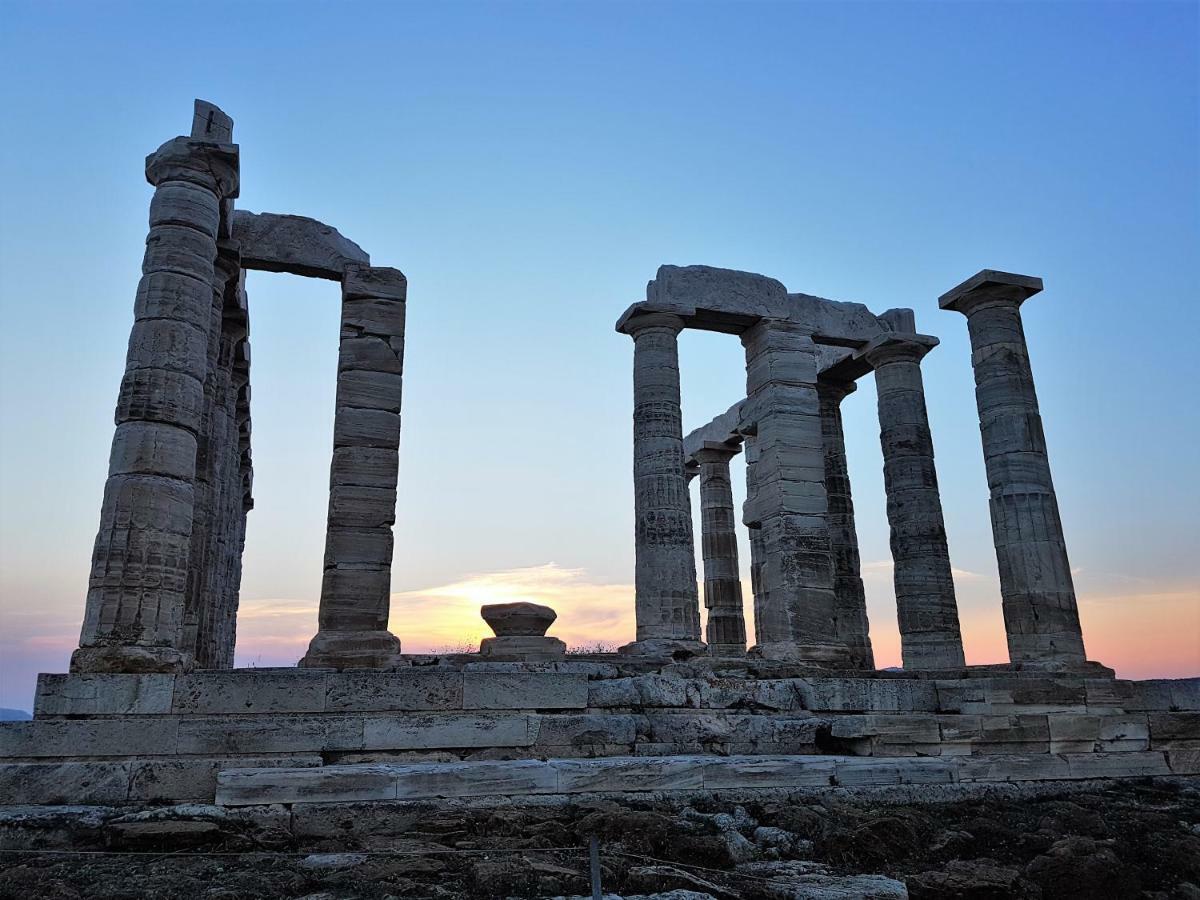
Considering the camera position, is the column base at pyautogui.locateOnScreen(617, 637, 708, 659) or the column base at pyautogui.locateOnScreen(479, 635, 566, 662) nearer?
the column base at pyautogui.locateOnScreen(479, 635, 566, 662)

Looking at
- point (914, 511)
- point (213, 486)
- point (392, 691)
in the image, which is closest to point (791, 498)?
point (914, 511)

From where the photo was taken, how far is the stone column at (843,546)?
866 inches

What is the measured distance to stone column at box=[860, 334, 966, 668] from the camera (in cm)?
1944

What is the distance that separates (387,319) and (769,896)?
502 inches

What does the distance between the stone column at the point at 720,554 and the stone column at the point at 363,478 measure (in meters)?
14.2

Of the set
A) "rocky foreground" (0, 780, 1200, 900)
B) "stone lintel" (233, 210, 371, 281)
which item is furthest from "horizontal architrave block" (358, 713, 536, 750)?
"stone lintel" (233, 210, 371, 281)

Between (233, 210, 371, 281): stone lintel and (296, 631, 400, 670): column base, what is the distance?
7119 millimetres

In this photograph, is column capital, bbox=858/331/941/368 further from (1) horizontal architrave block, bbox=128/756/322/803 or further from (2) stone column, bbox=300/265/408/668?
(1) horizontal architrave block, bbox=128/756/322/803

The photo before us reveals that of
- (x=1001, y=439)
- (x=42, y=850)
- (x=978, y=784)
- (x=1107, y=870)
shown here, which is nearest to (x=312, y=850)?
(x=42, y=850)

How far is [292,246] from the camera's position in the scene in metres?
16.2

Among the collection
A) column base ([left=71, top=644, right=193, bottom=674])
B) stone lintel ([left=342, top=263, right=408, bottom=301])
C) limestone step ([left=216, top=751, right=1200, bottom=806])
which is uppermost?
stone lintel ([left=342, top=263, right=408, bottom=301])

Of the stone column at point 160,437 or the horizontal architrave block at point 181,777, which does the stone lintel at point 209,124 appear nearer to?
the stone column at point 160,437

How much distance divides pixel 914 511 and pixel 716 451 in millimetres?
8783

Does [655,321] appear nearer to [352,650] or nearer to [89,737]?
[352,650]
